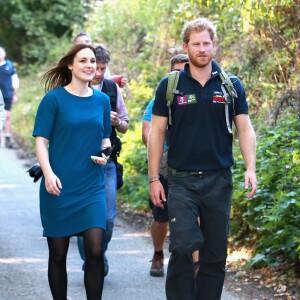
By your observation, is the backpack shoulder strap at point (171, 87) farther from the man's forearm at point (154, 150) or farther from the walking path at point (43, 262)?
the walking path at point (43, 262)

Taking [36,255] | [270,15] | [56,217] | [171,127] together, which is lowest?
[36,255]

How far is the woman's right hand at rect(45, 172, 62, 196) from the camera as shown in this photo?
5633mm

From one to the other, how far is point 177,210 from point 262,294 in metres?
1.85

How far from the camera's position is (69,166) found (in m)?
5.83

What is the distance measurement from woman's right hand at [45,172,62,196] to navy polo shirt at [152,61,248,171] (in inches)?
32.3

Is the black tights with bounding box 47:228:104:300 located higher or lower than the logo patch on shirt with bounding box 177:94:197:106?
lower

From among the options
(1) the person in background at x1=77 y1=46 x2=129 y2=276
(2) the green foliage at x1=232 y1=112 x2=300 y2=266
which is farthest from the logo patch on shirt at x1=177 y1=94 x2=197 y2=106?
(2) the green foliage at x1=232 y1=112 x2=300 y2=266

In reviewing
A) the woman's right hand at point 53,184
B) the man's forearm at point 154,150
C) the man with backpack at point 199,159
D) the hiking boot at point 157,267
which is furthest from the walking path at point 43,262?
the man's forearm at point 154,150

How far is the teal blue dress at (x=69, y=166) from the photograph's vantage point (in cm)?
583

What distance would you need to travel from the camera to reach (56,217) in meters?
5.86

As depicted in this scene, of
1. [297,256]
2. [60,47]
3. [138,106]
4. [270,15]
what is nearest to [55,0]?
[60,47]

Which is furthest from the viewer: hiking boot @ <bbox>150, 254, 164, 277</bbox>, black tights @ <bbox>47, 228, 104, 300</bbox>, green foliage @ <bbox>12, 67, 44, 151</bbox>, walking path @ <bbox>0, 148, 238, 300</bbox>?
green foliage @ <bbox>12, 67, 44, 151</bbox>

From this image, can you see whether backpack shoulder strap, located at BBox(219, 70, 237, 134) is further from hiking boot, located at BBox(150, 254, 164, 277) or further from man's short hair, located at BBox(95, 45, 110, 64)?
hiking boot, located at BBox(150, 254, 164, 277)

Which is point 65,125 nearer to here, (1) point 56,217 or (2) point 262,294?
(1) point 56,217
